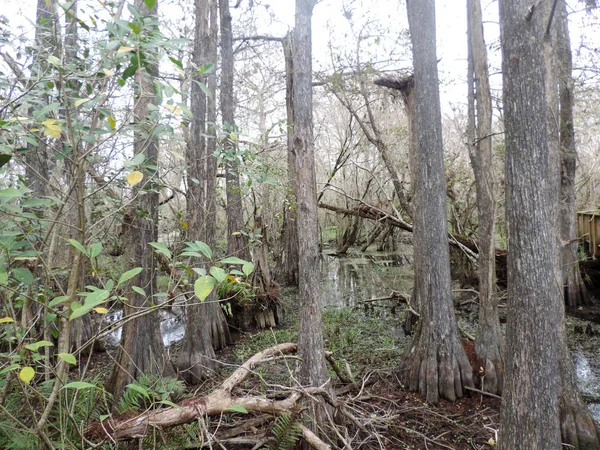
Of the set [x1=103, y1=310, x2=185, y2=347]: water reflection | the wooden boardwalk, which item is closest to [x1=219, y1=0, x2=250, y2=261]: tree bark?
[x1=103, y1=310, x2=185, y2=347]: water reflection

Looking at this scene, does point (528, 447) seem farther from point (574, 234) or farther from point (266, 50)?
point (266, 50)

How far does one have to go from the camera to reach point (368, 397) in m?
3.83

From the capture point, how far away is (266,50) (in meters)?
14.7

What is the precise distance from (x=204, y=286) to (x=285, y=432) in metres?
1.91

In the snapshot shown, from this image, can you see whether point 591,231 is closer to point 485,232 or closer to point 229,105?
point 485,232

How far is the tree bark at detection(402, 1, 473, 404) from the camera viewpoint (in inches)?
190

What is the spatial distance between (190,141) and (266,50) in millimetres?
10268

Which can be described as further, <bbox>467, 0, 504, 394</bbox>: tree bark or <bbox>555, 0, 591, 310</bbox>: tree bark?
<bbox>555, 0, 591, 310</bbox>: tree bark

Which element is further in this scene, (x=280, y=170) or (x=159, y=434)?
(x=280, y=170)

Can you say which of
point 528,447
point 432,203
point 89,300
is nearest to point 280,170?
point 432,203

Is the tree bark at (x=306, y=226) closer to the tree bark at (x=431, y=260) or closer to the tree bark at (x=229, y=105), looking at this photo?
the tree bark at (x=431, y=260)

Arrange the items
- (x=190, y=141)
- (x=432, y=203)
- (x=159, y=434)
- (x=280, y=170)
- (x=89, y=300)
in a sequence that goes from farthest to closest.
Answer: (x=280, y=170), (x=190, y=141), (x=432, y=203), (x=159, y=434), (x=89, y=300)

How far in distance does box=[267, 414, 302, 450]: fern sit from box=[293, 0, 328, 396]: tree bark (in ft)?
2.43

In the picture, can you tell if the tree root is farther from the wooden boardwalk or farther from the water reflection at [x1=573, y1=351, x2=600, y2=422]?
the wooden boardwalk
